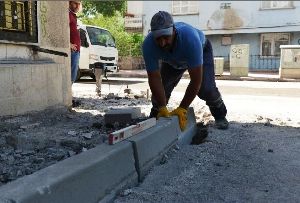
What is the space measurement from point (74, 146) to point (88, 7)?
32219mm

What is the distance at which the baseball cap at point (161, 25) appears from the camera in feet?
11.8

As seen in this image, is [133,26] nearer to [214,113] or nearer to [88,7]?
[88,7]

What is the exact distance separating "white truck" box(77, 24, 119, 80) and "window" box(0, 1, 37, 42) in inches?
364

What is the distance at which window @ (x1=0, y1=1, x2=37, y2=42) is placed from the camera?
489 cm

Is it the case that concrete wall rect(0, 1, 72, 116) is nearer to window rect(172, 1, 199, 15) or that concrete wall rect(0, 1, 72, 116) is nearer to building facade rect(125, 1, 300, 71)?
building facade rect(125, 1, 300, 71)

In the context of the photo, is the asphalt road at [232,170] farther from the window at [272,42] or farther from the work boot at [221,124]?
the window at [272,42]

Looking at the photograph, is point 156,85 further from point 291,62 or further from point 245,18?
point 245,18

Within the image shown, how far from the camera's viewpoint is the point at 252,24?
2489cm

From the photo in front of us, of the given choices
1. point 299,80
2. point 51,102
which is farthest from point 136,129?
point 299,80

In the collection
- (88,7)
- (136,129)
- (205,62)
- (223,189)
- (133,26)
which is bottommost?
(223,189)

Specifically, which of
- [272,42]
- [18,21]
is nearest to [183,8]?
[272,42]

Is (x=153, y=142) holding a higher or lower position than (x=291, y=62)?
lower

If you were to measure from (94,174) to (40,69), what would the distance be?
3.20m

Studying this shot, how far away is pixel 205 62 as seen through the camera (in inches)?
195
